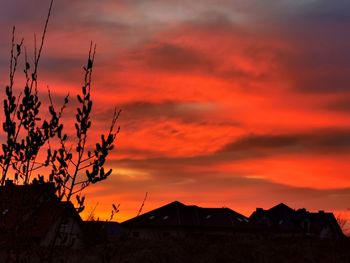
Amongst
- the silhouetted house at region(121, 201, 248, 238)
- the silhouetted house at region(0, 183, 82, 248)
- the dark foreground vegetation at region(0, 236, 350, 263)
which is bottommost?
the silhouetted house at region(0, 183, 82, 248)

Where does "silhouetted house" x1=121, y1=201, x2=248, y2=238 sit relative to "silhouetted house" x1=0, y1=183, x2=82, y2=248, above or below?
above

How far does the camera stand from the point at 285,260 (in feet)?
86.5

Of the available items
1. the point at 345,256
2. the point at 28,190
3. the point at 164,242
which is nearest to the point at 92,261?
the point at 164,242

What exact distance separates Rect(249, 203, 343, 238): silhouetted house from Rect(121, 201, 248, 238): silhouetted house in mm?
9252

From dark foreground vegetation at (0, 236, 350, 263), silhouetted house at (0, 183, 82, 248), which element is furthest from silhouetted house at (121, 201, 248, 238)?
silhouetted house at (0, 183, 82, 248)

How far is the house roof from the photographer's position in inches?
2662

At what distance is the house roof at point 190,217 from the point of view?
222 feet

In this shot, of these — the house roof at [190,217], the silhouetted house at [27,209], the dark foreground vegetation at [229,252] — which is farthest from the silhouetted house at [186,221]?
the silhouetted house at [27,209]

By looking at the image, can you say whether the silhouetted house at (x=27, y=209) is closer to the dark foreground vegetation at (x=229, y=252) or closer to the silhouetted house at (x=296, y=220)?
the dark foreground vegetation at (x=229, y=252)

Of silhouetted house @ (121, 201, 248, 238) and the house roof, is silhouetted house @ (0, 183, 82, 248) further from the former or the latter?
the house roof

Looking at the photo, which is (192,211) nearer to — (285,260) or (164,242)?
(164,242)

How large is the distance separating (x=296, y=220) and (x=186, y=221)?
2287 cm

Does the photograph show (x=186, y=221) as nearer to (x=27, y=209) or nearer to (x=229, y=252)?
(x=229, y=252)

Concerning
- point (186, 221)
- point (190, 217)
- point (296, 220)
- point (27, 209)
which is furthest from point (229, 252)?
point (296, 220)
